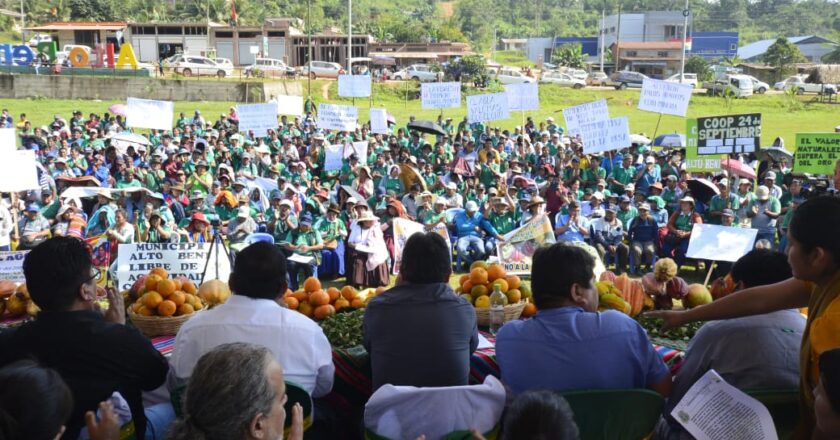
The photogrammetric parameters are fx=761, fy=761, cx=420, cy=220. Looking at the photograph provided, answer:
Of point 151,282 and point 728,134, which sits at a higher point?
point 728,134

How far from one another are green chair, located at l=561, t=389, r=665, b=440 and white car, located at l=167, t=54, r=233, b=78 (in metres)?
46.2

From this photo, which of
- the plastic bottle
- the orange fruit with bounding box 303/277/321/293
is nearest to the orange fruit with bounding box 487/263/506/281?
the plastic bottle

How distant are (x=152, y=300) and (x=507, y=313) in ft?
7.47

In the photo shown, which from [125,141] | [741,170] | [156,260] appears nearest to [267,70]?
[125,141]

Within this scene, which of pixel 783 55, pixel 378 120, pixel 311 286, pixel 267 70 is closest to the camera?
pixel 311 286

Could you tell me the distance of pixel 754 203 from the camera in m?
12.3

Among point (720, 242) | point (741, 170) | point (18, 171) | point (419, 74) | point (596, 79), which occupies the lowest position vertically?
point (720, 242)

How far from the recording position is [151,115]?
61.0ft

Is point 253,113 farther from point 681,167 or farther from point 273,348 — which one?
point 273,348

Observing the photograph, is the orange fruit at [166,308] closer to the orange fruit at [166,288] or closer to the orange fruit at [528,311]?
the orange fruit at [166,288]

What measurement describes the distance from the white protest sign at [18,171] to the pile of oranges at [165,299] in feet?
22.8

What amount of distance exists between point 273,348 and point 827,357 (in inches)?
90.3

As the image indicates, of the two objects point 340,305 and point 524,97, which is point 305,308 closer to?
point 340,305

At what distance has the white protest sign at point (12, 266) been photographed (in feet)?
24.2
